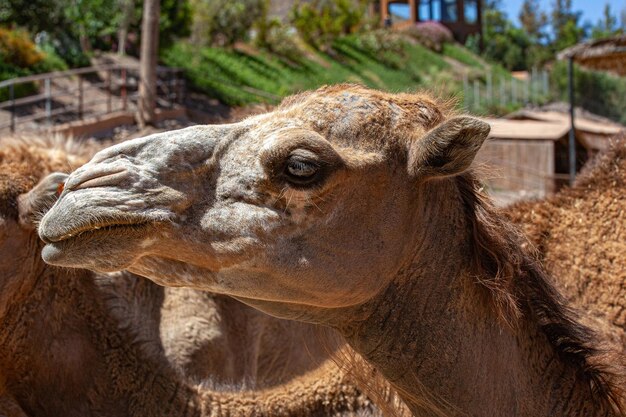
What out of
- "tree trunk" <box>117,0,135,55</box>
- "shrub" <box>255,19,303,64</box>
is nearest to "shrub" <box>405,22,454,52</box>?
"shrub" <box>255,19,303,64</box>

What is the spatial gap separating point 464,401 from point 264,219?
104 cm

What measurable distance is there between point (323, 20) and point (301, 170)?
1450 inches

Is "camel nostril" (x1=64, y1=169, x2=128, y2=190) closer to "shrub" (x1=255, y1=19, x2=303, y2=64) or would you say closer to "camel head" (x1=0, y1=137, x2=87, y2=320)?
"camel head" (x1=0, y1=137, x2=87, y2=320)

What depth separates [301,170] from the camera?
260cm

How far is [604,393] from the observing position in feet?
9.86

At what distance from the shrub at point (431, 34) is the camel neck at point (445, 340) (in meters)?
46.1

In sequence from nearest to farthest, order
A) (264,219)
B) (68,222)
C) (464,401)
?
1. (68,222)
2. (264,219)
3. (464,401)

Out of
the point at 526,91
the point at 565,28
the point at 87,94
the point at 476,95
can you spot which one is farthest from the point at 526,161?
the point at 565,28

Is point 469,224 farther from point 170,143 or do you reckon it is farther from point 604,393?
point 170,143

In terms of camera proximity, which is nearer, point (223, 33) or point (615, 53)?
point (615, 53)

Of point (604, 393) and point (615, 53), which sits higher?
point (615, 53)

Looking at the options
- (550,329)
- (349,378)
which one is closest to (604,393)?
(550,329)

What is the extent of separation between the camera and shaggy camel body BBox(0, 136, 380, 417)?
362cm

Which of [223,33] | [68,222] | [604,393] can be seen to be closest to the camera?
[68,222]
